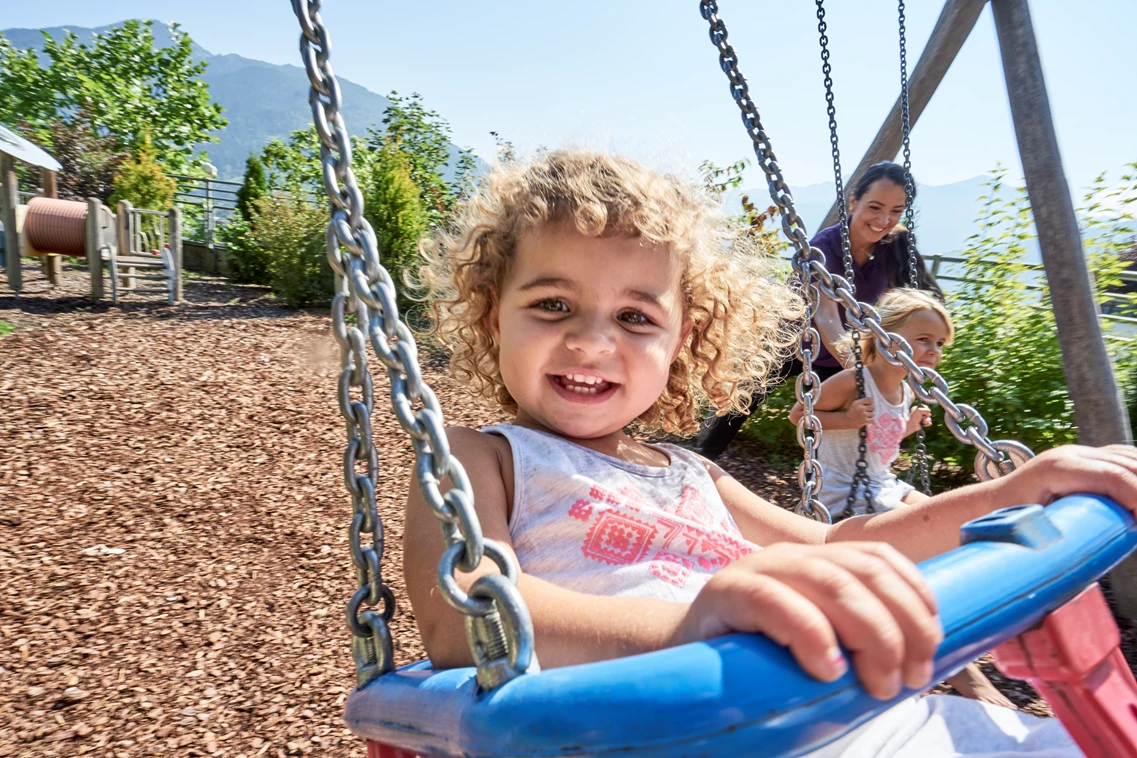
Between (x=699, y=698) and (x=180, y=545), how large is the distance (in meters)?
3.68

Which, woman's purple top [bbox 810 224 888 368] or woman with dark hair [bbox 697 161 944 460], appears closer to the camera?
woman with dark hair [bbox 697 161 944 460]

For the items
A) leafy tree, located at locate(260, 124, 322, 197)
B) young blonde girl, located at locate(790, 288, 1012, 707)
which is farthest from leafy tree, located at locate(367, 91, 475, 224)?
young blonde girl, located at locate(790, 288, 1012, 707)

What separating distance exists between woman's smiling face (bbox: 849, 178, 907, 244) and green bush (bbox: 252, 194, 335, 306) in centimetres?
641

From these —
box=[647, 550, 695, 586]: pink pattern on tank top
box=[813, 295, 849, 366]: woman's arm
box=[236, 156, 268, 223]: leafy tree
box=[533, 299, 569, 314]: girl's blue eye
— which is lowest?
box=[647, 550, 695, 586]: pink pattern on tank top

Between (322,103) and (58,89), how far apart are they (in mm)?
28473

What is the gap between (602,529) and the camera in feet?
4.27

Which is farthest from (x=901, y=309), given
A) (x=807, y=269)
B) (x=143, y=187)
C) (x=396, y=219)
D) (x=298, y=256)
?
(x=143, y=187)

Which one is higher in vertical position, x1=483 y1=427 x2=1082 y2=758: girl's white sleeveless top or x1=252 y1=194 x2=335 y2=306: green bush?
x1=252 y1=194 x2=335 y2=306: green bush

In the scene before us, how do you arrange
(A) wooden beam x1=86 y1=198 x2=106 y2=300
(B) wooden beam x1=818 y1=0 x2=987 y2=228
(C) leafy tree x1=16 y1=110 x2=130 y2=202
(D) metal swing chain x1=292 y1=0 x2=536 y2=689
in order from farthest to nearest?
(C) leafy tree x1=16 y1=110 x2=130 y2=202, (A) wooden beam x1=86 y1=198 x2=106 y2=300, (B) wooden beam x1=818 y1=0 x2=987 y2=228, (D) metal swing chain x1=292 y1=0 x2=536 y2=689

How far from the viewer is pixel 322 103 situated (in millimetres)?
947

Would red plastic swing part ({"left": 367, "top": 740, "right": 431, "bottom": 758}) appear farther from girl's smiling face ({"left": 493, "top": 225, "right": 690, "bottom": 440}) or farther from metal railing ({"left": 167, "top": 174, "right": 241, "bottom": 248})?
metal railing ({"left": 167, "top": 174, "right": 241, "bottom": 248})

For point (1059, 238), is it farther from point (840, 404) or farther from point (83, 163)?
point (83, 163)

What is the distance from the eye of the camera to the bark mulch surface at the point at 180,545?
2.62 m

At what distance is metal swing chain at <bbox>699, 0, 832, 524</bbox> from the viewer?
171 centimetres
